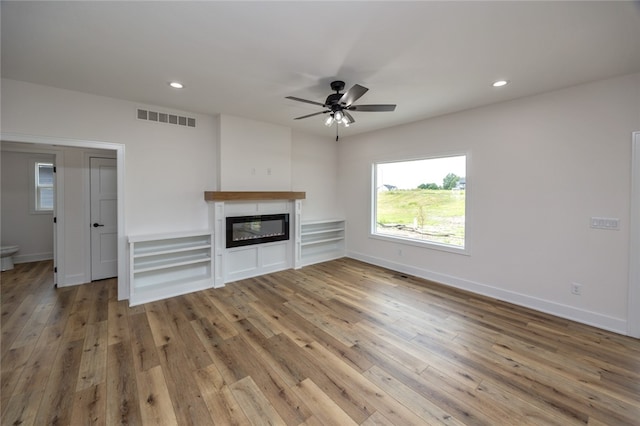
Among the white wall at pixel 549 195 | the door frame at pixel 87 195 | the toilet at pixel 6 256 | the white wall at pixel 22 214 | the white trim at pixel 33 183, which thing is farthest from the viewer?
the white trim at pixel 33 183

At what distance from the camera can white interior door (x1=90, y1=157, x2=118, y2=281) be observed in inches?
173

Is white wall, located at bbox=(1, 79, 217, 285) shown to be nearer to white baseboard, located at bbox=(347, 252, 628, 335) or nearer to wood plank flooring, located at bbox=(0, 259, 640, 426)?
wood plank flooring, located at bbox=(0, 259, 640, 426)

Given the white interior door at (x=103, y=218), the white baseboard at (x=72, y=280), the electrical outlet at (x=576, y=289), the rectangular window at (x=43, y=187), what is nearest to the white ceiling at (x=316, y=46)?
the white interior door at (x=103, y=218)

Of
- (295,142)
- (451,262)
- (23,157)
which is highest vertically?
(295,142)

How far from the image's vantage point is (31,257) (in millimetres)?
5434

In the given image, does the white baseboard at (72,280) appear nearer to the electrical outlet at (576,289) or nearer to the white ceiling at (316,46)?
the white ceiling at (316,46)

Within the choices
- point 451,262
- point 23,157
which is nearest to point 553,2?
point 451,262

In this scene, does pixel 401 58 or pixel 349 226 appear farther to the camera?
pixel 349 226

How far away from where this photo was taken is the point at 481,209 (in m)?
3.88

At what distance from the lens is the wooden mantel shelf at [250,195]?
4141 mm

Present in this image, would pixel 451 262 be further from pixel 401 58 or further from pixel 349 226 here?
pixel 401 58

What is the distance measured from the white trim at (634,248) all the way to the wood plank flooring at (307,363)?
0.73 feet

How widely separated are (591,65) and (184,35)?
3889 millimetres

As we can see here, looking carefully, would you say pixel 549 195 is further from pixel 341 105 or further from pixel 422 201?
pixel 341 105
